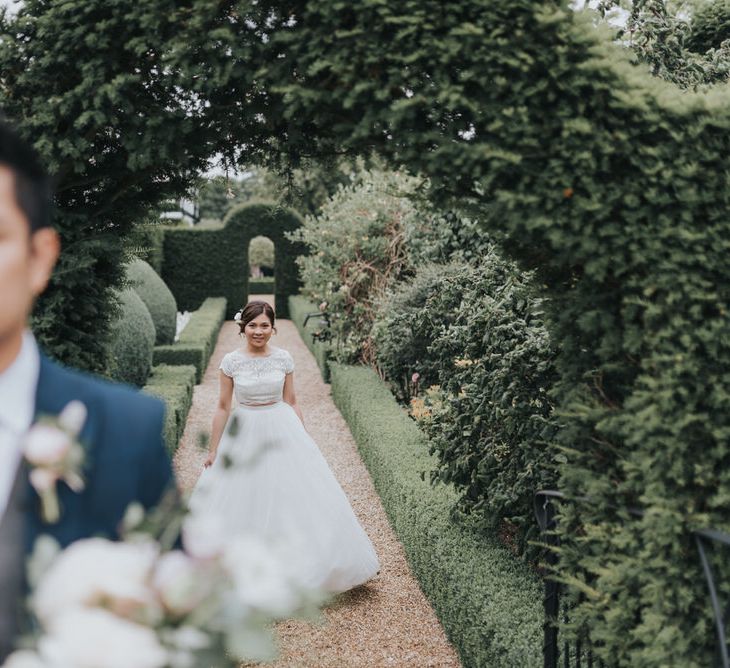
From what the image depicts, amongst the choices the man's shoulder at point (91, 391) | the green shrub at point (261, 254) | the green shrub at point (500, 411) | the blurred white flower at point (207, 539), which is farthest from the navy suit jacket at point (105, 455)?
the green shrub at point (261, 254)

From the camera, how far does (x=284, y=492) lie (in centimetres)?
501

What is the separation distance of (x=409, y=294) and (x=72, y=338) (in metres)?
5.95

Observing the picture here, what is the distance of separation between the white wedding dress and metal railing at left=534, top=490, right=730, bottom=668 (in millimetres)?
1485

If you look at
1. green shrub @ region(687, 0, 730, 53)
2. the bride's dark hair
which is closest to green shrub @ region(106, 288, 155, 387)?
the bride's dark hair

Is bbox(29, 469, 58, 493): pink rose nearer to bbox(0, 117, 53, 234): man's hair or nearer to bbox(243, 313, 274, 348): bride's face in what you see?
bbox(0, 117, 53, 234): man's hair

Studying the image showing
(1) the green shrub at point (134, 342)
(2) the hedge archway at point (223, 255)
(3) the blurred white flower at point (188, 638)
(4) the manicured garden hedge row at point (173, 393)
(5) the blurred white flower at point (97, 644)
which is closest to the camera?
(5) the blurred white flower at point (97, 644)

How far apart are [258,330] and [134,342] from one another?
187 inches

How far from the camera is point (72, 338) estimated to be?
386 centimetres

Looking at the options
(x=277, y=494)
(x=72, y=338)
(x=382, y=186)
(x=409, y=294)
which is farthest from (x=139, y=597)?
(x=382, y=186)

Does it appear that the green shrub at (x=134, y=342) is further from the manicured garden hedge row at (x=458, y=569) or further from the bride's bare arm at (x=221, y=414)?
the bride's bare arm at (x=221, y=414)

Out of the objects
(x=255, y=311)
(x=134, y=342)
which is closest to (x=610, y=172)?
(x=255, y=311)

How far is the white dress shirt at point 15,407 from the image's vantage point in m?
1.35

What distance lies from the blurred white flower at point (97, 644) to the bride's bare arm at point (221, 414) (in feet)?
12.6

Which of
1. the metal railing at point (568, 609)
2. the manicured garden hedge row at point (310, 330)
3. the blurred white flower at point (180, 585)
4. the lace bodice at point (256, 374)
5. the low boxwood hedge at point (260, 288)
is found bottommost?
the low boxwood hedge at point (260, 288)
